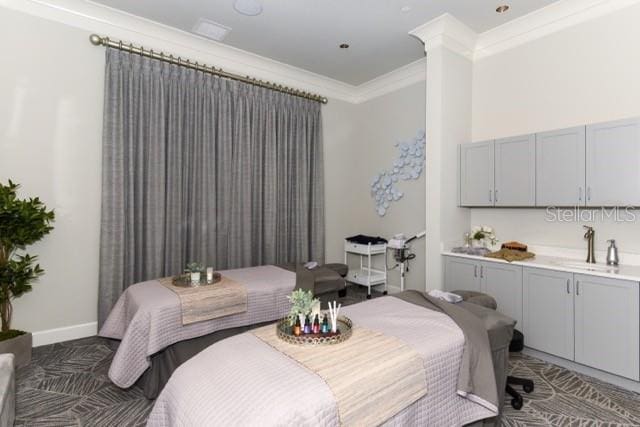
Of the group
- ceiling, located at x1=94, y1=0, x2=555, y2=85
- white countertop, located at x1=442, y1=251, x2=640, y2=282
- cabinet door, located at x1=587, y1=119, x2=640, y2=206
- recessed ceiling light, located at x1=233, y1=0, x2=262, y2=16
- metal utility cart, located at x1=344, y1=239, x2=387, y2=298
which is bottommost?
metal utility cart, located at x1=344, y1=239, x2=387, y2=298

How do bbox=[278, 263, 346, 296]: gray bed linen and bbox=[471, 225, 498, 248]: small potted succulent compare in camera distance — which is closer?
bbox=[278, 263, 346, 296]: gray bed linen

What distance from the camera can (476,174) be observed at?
3.55 m

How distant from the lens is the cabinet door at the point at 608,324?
2350 mm

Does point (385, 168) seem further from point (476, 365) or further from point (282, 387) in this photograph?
point (282, 387)

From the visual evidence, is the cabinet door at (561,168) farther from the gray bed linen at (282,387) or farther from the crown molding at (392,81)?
the gray bed linen at (282,387)

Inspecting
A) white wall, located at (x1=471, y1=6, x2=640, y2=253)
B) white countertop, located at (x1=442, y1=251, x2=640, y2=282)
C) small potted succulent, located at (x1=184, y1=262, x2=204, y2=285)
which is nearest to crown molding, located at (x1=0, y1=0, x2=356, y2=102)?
white wall, located at (x1=471, y1=6, x2=640, y2=253)

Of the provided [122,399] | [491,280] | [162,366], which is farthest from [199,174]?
[491,280]

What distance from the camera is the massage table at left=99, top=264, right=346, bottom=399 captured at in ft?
7.00

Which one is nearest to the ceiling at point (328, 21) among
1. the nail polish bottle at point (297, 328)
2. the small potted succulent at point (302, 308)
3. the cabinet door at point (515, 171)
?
the cabinet door at point (515, 171)

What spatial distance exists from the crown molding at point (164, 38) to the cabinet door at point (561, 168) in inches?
115

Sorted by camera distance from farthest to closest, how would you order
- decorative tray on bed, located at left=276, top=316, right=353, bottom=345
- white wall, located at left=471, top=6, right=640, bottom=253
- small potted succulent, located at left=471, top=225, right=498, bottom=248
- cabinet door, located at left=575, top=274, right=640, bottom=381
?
1. small potted succulent, located at left=471, top=225, right=498, bottom=248
2. white wall, located at left=471, top=6, right=640, bottom=253
3. cabinet door, located at left=575, top=274, right=640, bottom=381
4. decorative tray on bed, located at left=276, top=316, right=353, bottom=345

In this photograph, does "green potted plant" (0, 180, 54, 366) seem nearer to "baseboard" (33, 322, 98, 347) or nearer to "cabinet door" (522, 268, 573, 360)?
"baseboard" (33, 322, 98, 347)

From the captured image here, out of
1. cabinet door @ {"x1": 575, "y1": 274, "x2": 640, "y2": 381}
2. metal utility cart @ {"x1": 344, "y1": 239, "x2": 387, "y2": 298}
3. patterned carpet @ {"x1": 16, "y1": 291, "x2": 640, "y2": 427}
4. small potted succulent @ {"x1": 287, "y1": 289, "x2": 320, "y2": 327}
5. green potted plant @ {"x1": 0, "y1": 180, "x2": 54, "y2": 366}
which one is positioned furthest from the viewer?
metal utility cart @ {"x1": 344, "y1": 239, "x2": 387, "y2": 298}

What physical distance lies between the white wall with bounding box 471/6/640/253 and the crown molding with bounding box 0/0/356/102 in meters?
2.22
